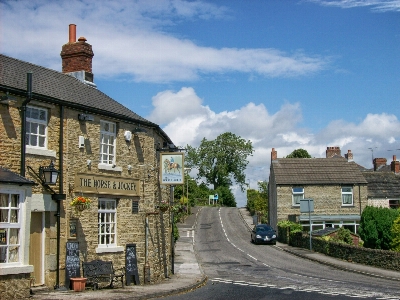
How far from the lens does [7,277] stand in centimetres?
1413

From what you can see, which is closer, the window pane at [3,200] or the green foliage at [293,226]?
the window pane at [3,200]

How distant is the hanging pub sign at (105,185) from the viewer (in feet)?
59.9

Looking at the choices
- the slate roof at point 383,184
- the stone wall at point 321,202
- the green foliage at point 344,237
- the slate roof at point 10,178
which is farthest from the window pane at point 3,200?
the slate roof at point 383,184

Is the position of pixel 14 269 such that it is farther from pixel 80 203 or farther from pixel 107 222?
pixel 107 222

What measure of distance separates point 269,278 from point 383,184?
1330 inches

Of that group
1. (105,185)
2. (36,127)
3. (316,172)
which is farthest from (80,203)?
(316,172)

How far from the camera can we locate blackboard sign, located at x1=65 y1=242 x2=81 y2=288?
56.6 feet

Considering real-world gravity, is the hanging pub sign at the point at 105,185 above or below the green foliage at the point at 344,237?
above

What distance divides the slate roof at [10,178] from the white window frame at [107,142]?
4.46 metres

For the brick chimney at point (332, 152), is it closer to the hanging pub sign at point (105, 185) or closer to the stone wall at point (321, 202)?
the stone wall at point (321, 202)

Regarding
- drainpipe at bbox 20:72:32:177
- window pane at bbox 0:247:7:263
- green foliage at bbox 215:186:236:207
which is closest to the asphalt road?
window pane at bbox 0:247:7:263

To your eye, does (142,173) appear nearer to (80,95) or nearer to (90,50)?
(80,95)

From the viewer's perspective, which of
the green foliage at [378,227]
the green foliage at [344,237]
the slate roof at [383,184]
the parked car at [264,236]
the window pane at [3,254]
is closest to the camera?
the window pane at [3,254]

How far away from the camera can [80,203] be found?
1752cm
